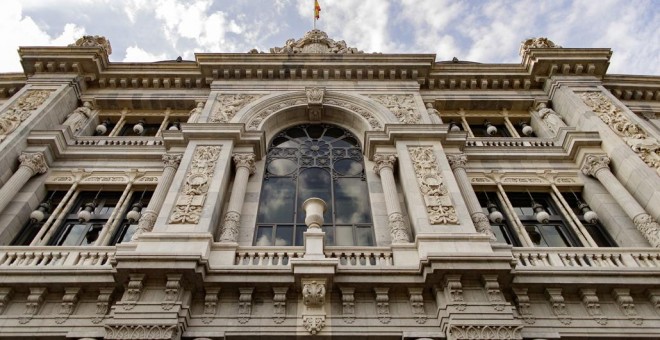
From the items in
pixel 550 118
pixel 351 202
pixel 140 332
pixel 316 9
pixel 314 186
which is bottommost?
pixel 140 332

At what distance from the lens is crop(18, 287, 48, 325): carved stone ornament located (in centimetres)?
954

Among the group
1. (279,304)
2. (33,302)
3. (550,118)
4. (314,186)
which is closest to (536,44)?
(550,118)

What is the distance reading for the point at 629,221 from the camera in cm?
1314

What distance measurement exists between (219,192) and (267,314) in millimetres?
4391

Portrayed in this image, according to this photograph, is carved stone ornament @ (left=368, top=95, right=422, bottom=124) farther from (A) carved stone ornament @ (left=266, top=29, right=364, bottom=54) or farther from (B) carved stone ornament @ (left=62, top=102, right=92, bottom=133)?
(B) carved stone ornament @ (left=62, top=102, right=92, bottom=133)

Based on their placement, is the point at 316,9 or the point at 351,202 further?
the point at 316,9

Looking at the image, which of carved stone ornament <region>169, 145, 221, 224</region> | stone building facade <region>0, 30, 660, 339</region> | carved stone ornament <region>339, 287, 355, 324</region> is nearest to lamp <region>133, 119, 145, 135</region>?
stone building facade <region>0, 30, 660, 339</region>

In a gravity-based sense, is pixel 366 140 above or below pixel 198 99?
below

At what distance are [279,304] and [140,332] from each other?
2817 millimetres

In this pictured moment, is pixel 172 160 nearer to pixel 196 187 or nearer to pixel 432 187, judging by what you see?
pixel 196 187

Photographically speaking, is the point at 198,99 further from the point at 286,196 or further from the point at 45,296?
the point at 45,296

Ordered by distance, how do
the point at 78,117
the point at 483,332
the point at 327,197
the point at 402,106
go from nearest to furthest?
the point at 483,332 → the point at 327,197 → the point at 402,106 → the point at 78,117

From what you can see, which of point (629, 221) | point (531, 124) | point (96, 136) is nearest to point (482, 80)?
point (531, 124)

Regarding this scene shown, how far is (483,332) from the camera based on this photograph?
8906 mm
